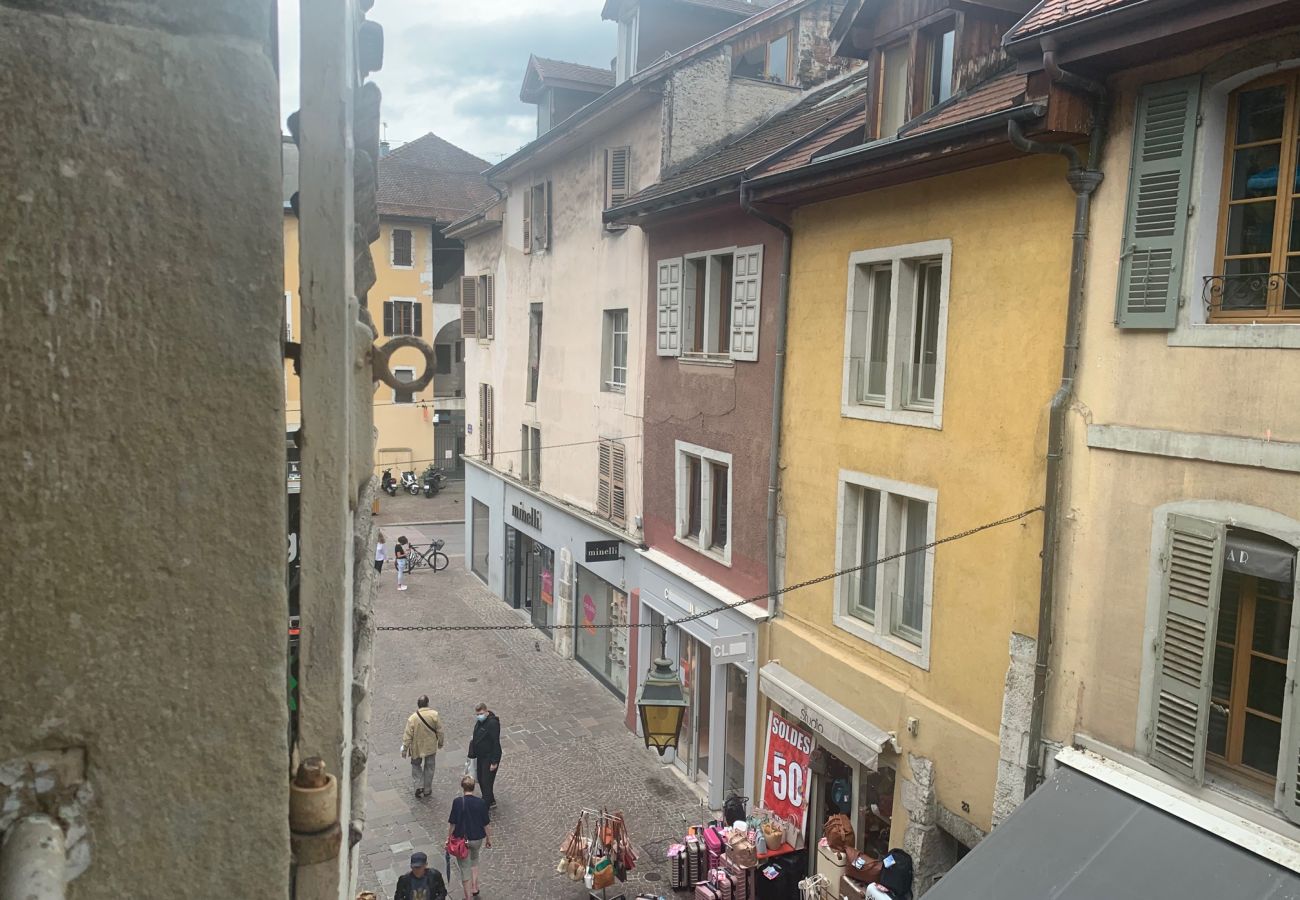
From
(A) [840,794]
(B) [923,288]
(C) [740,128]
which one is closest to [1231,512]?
(B) [923,288]

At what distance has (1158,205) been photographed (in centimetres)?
784

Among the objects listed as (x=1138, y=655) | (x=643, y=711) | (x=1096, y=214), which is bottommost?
(x=643, y=711)

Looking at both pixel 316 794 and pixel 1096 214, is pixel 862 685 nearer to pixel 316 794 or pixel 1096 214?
pixel 1096 214

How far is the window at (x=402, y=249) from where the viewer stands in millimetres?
41062

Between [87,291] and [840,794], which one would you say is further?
[840,794]

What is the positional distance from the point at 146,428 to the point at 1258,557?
787 cm

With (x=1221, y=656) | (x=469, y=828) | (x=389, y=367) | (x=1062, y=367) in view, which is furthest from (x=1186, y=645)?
(x=469, y=828)

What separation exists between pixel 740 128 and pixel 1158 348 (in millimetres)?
10759

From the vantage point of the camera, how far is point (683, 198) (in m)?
14.6

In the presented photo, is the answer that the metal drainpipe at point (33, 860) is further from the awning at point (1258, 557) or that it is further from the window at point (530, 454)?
the window at point (530, 454)

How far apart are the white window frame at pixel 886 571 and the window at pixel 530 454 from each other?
11.9 meters

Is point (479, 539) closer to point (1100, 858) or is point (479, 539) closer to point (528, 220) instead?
point (528, 220)

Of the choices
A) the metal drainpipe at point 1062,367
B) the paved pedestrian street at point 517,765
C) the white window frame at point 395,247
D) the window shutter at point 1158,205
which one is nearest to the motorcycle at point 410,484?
the white window frame at point 395,247

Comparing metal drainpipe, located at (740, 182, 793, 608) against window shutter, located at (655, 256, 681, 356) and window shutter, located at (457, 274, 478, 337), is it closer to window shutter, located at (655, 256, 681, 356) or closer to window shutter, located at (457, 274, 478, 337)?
window shutter, located at (655, 256, 681, 356)
